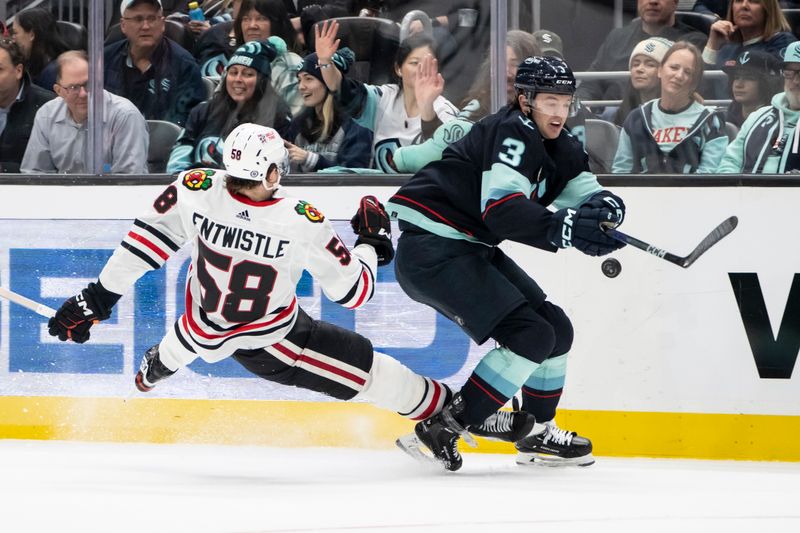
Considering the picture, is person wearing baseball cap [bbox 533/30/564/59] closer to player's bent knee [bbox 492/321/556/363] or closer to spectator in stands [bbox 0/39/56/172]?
player's bent knee [bbox 492/321/556/363]

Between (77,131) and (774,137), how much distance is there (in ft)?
8.08

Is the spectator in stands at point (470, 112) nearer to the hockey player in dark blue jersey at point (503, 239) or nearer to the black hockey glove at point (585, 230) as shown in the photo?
the hockey player in dark blue jersey at point (503, 239)

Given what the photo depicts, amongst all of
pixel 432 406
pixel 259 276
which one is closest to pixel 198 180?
pixel 259 276

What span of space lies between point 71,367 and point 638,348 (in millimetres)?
2027

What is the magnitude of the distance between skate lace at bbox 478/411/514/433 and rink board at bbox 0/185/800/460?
1.85 ft

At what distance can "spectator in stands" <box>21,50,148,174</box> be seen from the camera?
14.8ft

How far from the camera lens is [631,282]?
418cm

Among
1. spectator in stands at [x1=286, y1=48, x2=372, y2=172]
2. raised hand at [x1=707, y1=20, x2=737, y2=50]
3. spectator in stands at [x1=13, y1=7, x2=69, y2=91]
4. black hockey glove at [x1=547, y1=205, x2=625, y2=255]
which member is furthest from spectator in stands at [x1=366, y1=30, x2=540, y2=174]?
spectator in stands at [x1=13, y1=7, x2=69, y2=91]

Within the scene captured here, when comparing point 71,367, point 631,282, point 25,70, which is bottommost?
point 71,367

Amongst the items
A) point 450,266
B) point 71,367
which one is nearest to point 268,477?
point 450,266

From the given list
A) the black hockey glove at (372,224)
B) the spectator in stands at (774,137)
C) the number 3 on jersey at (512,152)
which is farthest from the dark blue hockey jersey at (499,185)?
the spectator in stands at (774,137)

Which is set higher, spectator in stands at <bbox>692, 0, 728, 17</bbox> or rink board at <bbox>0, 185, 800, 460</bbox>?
spectator in stands at <bbox>692, 0, 728, 17</bbox>

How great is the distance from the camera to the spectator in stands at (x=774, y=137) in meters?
4.11

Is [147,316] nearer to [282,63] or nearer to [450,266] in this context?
[282,63]
